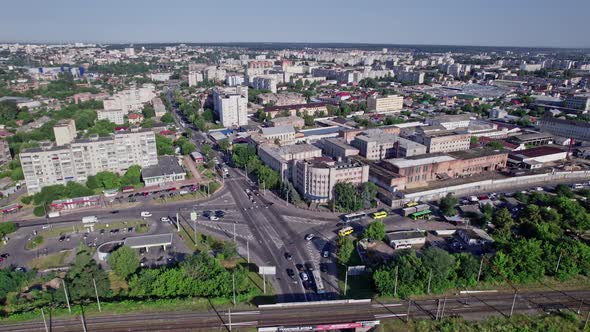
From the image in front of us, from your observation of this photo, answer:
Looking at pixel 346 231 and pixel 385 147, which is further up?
pixel 385 147

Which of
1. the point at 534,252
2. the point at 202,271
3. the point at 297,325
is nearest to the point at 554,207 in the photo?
the point at 534,252

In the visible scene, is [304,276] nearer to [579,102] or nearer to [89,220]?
[89,220]

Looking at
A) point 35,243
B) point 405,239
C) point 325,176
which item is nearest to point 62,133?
point 35,243

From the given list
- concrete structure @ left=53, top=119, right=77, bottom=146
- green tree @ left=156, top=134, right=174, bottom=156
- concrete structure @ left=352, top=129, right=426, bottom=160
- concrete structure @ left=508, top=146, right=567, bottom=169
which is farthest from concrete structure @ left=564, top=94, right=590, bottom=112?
concrete structure @ left=53, top=119, right=77, bottom=146

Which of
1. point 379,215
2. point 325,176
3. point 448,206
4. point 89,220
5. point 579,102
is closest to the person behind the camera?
point 89,220

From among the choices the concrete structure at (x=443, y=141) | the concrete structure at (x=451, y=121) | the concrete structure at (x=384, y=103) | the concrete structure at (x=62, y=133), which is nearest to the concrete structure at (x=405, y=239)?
the concrete structure at (x=443, y=141)

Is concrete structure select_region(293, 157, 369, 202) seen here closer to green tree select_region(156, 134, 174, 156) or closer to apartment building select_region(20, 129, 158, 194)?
apartment building select_region(20, 129, 158, 194)

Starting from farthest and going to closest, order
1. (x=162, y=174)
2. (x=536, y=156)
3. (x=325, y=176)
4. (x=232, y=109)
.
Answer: (x=232, y=109) < (x=536, y=156) < (x=162, y=174) < (x=325, y=176)
